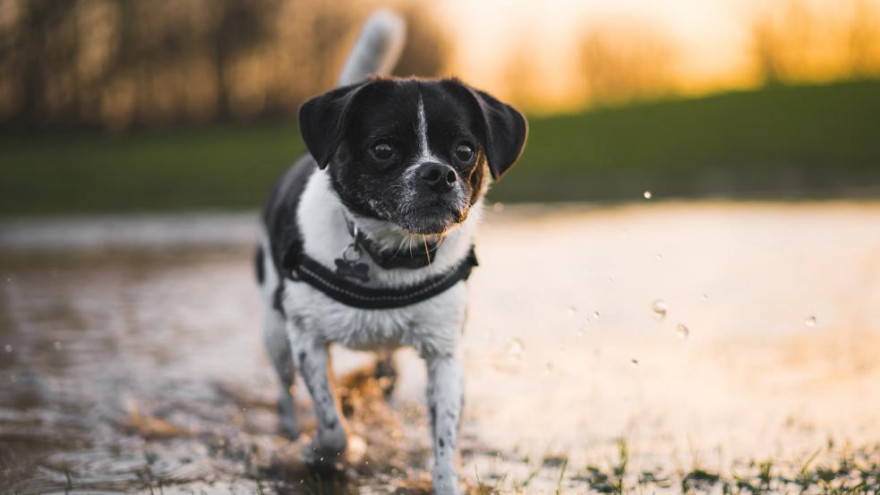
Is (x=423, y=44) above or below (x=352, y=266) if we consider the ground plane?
above

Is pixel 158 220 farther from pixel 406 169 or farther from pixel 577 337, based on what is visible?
pixel 406 169

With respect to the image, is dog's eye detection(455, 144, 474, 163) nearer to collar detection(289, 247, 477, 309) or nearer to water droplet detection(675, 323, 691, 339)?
collar detection(289, 247, 477, 309)

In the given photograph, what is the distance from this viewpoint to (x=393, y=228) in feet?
11.8

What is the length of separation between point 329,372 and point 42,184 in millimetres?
23693

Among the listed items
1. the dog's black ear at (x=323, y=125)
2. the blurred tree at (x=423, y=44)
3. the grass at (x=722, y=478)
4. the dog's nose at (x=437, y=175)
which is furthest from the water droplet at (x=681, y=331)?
the blurred tree at (x=423, y=44)

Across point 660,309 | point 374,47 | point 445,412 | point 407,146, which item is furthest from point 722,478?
point 374,47

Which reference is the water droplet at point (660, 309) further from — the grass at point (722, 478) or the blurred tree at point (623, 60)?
the blurred tree at point (623, 60)

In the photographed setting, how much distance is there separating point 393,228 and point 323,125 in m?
0.44

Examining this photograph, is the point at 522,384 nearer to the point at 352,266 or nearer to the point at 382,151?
the point at 352,266

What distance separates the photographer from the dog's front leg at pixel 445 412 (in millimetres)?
3557

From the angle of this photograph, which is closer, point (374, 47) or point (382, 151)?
point (382, 151)

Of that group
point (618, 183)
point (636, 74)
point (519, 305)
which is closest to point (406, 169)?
point (519, 305)

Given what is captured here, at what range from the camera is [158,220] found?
18031mm

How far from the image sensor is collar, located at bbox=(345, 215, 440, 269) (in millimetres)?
3654
